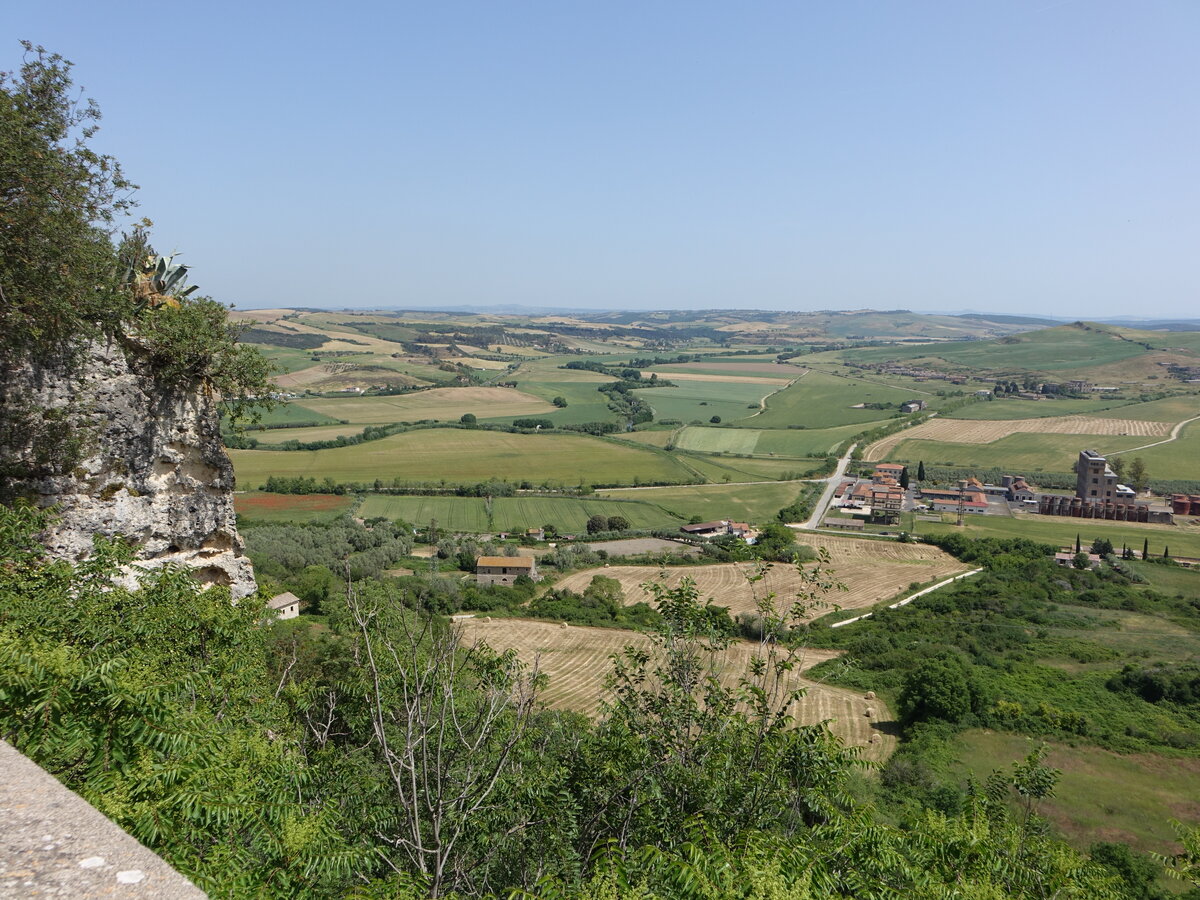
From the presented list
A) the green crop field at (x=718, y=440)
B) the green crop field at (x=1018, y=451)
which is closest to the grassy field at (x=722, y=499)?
the green crop field at (x=718, y=440)

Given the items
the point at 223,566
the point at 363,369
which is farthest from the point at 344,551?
the point at 363,369

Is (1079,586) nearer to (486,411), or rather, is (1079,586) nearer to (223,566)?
(223,566)

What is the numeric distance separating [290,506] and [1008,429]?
107 m

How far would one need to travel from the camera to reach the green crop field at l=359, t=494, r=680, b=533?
6819 centimetres

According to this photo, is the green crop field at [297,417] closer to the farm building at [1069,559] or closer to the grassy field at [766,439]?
the grassy field at [766,439]

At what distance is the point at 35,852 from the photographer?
11.9 ft

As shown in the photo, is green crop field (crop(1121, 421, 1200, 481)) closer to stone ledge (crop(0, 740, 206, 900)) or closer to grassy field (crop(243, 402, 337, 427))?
grassy field (crop(243, 402, 337, 427))

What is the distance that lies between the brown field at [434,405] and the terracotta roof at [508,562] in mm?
60399

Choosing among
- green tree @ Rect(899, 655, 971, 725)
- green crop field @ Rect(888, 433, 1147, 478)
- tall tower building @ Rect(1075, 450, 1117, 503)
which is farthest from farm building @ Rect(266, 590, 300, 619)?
green crop field @ Rect(888, 433, 1147, 478)

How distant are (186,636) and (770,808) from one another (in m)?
8.23

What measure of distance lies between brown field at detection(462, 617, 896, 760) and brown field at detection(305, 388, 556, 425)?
241ft

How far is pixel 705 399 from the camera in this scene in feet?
494

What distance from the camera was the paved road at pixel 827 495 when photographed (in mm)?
71812

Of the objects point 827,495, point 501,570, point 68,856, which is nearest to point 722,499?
point 827,495
